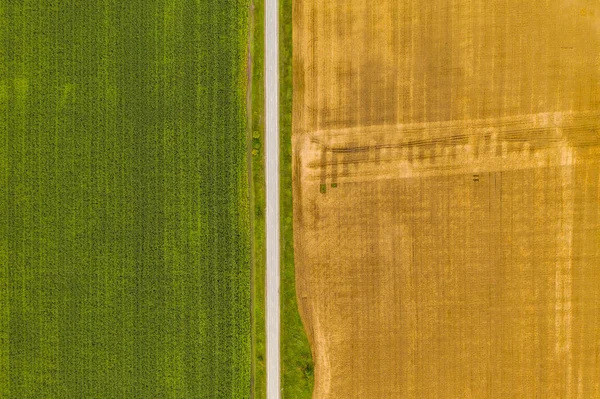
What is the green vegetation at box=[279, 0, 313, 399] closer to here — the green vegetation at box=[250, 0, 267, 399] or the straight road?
the straight road

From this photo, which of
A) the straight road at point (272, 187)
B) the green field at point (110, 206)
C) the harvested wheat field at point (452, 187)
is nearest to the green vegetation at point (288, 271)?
the straight road at point (272, 187)

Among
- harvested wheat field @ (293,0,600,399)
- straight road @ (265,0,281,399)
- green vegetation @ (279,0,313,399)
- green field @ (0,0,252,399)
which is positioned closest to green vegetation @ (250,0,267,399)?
straight road @ (265,0,281,399)

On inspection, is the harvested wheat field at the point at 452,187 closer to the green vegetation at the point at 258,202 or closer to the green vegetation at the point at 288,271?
the green vegetation at the point at 288,271

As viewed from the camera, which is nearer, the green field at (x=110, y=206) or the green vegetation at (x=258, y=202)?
the green field at (x=110, y=206)

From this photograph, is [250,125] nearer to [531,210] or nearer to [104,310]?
[104,310]

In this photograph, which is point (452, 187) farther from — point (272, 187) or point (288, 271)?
point (288, 271)

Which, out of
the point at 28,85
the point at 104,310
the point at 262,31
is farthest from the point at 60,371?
the point at 262,31
